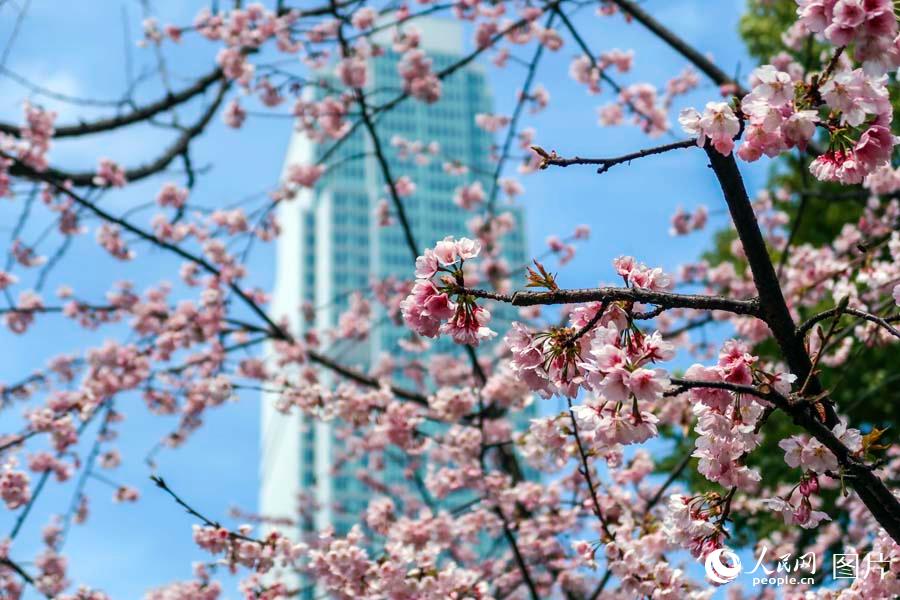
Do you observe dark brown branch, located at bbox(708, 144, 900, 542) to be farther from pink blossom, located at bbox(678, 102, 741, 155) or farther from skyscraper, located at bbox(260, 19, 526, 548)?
skyscraper, located at bbox(260, 19, 526, 548)

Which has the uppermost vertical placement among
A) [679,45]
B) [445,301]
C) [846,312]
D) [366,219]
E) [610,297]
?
[366,219]

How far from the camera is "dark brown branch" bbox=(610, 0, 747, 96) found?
18.1 ft

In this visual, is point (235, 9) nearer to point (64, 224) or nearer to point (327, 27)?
point (327, 27)

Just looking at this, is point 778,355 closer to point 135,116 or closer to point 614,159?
point 135,116

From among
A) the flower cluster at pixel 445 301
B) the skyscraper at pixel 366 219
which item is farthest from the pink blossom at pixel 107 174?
the skyscraper at pixel 366 219

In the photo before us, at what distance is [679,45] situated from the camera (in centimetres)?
558

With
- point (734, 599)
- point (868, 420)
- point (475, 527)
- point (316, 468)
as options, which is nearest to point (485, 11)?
point (475, 527)

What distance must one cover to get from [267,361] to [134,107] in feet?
7.83

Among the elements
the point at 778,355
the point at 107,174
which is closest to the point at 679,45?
the point at 107,174

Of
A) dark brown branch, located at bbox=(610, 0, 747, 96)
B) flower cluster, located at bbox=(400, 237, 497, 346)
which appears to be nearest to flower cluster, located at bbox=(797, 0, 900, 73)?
flower cluster, located at bbox=(400, 237, 497, 346)

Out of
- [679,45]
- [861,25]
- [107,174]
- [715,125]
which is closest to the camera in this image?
[861,25]

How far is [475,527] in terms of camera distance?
561cm

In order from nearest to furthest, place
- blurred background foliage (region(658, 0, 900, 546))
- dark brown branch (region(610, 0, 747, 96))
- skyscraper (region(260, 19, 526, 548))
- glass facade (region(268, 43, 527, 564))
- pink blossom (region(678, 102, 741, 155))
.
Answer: pink blossom (region(678, 102, 741, 155))
dark brown branch (region(610, 0, 747, 96))
blurred background foliage (region(658, 0, 900, 546))
skyscraper (region(260, 19, 526, 548))
glass facade (region(268, 43, 527, 564))

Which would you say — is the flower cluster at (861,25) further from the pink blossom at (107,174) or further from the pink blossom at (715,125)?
the pink blossom at (107,174)
